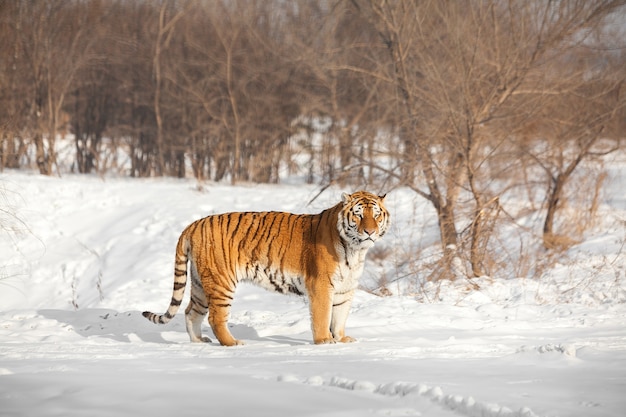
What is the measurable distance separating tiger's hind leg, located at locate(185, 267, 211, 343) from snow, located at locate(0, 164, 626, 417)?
251 mm

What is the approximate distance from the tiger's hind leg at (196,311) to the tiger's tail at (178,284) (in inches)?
4.4

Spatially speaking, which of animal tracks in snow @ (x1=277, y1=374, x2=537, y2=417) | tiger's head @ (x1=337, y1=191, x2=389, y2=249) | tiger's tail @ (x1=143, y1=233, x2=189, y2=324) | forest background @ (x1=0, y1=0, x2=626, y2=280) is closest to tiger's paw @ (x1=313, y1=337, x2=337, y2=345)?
tiger's head @ (x1=337, y1=191, x2=389, y2=249)

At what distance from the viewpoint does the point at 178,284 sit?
762 centimetres

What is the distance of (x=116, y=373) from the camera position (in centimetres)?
533

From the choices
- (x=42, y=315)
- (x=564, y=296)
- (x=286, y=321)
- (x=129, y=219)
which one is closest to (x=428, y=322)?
(x=286, y=321)

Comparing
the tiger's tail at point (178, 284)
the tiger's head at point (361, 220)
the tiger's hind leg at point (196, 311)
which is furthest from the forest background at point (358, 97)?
the tiger's tail at point (178, 284)

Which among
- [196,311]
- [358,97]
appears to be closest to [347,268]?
[196,311]

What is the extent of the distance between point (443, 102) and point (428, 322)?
429cm

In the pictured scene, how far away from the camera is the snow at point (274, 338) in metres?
4.41

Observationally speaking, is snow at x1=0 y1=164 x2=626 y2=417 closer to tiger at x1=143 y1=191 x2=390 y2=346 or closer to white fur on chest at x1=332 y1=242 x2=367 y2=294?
tiger at x1=143 y1=191 x2=390 y2=346

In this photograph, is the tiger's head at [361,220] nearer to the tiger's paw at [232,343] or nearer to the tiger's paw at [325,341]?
the tiger's paw at [325,341]

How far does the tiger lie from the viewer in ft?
23.5

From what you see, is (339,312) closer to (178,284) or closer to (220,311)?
(220,311)

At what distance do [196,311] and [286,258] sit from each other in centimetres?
104
